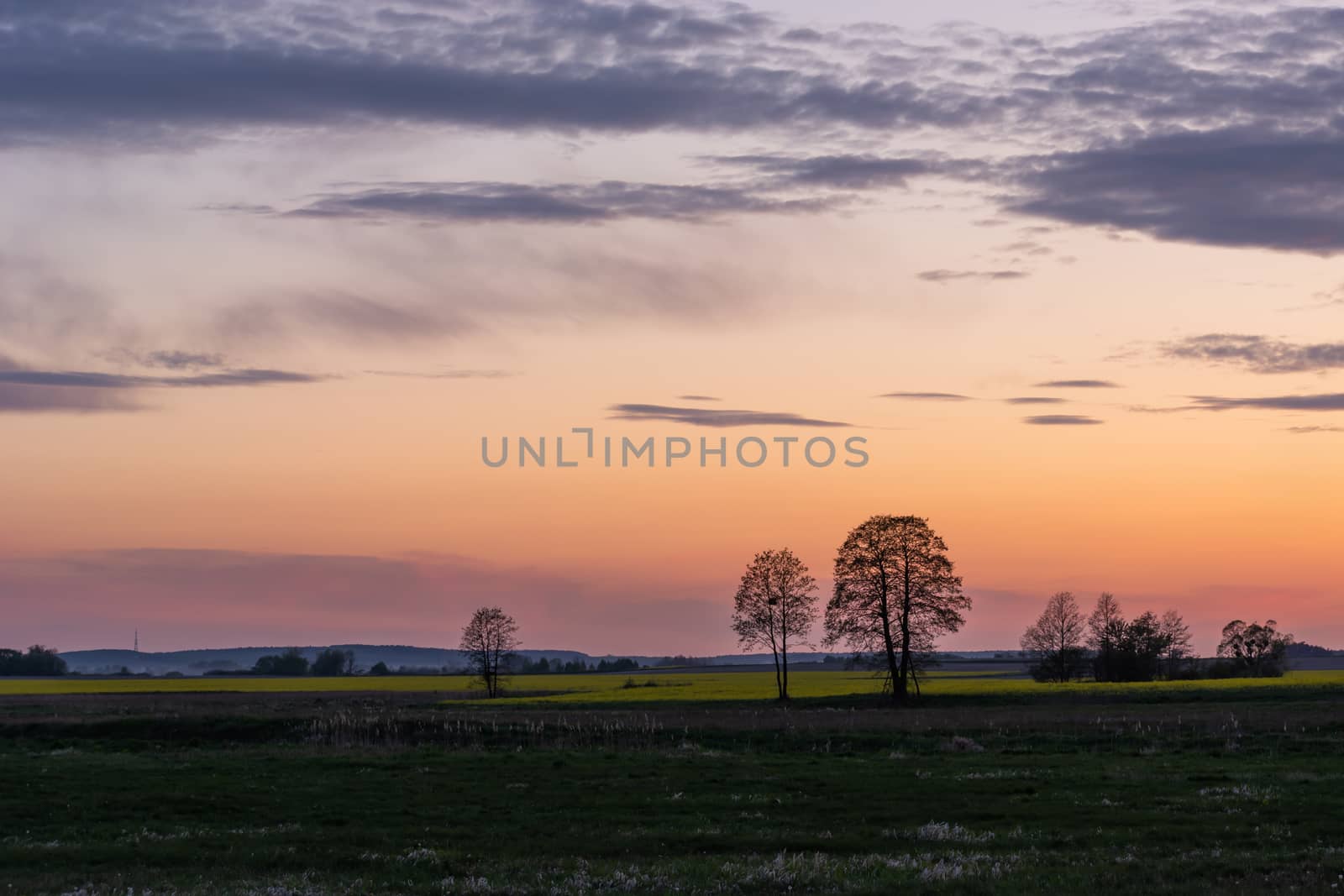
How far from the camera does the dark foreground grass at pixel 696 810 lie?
2008cm

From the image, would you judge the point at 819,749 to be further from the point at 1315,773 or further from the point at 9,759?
the point at 9,759

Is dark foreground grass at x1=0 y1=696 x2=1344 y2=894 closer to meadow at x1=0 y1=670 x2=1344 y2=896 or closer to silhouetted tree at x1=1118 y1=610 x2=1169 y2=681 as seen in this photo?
meadow at x1=0 y1=670 x2=1344 y2=896

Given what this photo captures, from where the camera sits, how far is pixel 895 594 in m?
84.8

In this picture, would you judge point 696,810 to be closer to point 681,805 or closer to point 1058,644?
point 681,805

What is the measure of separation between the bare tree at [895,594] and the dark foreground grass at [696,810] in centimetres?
3053

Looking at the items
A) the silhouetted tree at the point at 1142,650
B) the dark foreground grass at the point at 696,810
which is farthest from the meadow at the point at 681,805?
the silhouetted tree at the point at 1142,650

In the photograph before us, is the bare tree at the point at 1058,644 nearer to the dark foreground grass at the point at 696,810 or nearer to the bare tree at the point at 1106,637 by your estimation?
the bare tree at the point at 1106,637

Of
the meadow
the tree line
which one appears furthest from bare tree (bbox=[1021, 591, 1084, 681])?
the meadow

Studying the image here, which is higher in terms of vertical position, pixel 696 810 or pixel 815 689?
pixel 696 810

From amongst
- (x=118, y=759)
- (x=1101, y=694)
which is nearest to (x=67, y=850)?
(x=118, y=759)

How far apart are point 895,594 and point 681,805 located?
187 feet

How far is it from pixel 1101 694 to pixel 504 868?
71.1 m

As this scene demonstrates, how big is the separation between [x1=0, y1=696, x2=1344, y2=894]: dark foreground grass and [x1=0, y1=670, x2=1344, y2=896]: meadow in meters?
0.11

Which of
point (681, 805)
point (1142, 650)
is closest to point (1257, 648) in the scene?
point (1142, 650)
